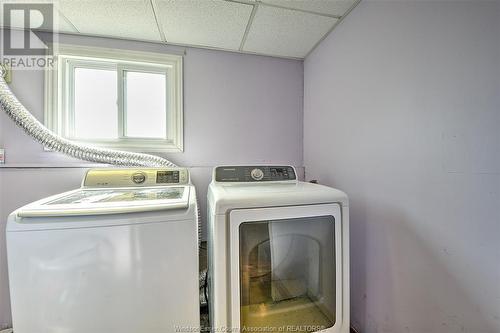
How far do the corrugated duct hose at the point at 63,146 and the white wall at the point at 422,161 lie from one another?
115cm

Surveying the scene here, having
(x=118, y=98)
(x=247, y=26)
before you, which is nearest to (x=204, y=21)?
(x=247, y=26)

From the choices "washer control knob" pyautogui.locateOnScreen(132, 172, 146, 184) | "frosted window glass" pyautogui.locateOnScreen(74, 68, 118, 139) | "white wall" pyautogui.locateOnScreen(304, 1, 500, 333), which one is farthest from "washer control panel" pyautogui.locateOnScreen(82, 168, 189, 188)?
"white wall" pyautogui.locateOnScreen(304, 1, 500, 333)

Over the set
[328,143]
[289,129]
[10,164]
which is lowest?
[10,164]

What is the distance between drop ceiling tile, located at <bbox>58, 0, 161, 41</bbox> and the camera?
128 centimetres

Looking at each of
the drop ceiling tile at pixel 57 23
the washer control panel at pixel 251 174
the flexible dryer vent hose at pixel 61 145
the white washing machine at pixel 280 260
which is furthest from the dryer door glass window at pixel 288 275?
the drop ceiling tile at pixel 57 23

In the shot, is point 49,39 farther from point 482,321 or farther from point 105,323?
point 482,321

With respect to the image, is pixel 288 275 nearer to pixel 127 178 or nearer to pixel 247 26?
pixel 127 178

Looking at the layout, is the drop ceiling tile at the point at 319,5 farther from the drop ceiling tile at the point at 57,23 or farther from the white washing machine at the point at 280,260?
the drop ceiling tile at the point at 57,23

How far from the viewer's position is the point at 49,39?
1545 millimetres

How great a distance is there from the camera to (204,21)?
4.66 feet

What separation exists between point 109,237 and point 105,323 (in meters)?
0.33

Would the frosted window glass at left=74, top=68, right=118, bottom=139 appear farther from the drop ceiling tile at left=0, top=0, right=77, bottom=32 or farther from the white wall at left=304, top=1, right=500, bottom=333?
the white wall at left=304, top=1, right=500, bottom=333

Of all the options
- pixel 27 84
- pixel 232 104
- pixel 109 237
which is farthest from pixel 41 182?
pixel 232 104

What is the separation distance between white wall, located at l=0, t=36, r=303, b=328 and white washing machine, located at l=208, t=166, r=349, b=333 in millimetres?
847
